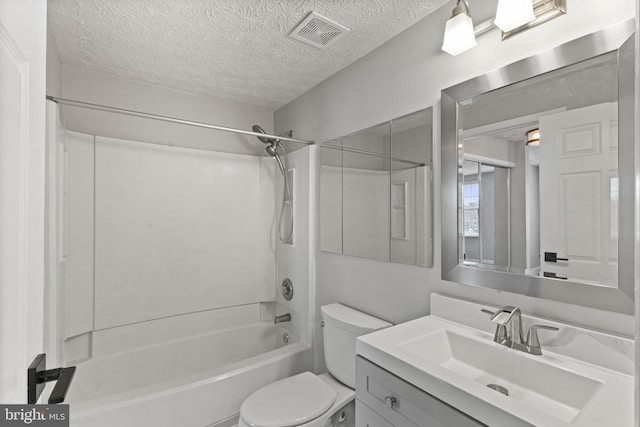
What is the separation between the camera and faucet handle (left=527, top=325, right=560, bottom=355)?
1.05m

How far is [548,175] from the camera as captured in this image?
43.6 inches

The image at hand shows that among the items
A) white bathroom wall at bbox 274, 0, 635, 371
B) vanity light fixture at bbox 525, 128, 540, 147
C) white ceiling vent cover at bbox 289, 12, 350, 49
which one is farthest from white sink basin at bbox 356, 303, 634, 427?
white ceiling vent cover at bbox 289, 12, 350, 49

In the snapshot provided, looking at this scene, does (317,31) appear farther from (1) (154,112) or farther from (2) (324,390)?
(2) (324,390)

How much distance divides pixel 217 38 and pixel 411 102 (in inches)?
44.3

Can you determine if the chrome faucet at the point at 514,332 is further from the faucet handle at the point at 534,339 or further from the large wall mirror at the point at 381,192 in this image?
the large wall mirror at the point at 381,192

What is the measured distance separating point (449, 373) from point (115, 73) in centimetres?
264

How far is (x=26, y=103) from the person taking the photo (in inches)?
22.9

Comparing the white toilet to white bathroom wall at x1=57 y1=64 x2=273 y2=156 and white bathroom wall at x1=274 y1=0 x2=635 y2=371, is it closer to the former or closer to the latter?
white bathroom wall at x1=274 y1=0 x2=635 y2=371

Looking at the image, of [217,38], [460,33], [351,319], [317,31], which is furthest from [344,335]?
[217,38]

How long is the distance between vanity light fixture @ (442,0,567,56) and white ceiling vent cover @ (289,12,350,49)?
60 centimetres

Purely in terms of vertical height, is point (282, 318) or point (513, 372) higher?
point (513, 372)

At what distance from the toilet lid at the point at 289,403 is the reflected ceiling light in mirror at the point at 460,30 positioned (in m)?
1.75

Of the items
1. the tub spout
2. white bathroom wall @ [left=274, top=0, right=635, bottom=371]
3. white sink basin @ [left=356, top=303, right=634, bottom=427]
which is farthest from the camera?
the tub spout

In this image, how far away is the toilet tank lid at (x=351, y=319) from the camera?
1.65 metres
